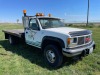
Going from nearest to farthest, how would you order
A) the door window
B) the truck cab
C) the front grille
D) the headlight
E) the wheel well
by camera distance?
the headlight < the truck cab < the front grille < the wheel well < the door window

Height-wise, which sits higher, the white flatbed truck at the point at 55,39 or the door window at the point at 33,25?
the door window at the point at 33,25

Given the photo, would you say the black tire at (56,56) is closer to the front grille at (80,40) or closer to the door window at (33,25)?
the front grille at (80,40)

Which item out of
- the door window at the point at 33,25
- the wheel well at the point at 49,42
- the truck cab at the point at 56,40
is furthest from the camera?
the door window at the point at 33,25

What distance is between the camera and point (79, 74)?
4.84 meters

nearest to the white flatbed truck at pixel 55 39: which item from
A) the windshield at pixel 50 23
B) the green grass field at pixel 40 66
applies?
the windshield at pixel 50 23

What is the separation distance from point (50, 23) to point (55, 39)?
63.2 inches

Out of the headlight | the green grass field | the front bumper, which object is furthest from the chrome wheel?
the headlight

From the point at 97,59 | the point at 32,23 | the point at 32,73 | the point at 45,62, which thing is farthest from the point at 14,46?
the point at 97,59

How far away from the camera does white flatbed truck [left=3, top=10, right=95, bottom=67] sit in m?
4.91

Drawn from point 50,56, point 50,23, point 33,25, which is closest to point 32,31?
point 33,25

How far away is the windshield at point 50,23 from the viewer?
6323 millimetres

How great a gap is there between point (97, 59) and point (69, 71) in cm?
166

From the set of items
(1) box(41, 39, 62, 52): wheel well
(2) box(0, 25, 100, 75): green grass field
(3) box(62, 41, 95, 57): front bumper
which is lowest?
(2) box(0, 25, 100, 75): green grass field

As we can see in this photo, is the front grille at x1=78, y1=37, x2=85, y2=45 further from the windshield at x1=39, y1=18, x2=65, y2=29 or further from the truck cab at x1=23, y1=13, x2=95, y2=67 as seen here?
the windshield at x1=39, y1=18, x2=65, y2=29
